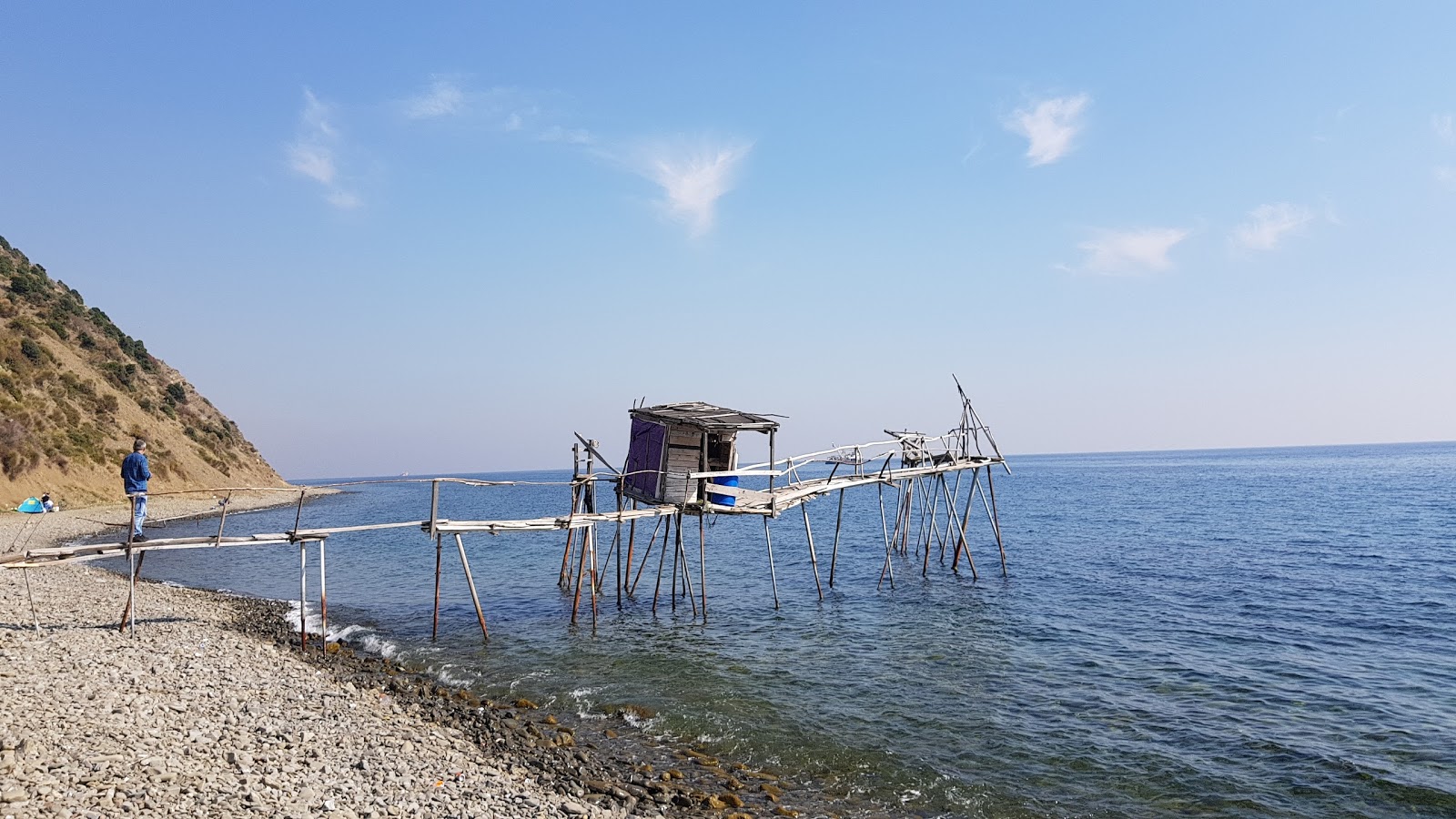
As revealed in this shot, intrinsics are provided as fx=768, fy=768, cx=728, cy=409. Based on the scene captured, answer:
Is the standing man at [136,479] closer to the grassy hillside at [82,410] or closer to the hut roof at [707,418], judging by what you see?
the hut roof at [707,418]

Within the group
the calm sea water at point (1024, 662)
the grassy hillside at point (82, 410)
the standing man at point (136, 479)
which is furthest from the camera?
the grassy hillside at point (82, 410)

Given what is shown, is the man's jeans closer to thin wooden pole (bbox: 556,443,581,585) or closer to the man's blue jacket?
the man's blue jacket

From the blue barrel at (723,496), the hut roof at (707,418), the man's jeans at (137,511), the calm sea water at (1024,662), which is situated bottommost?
the calm sea water at (1024,662)

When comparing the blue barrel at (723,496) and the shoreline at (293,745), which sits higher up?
the blue barrel at (723,496)

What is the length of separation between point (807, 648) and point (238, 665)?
1168cm

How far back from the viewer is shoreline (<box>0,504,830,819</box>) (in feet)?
27.0

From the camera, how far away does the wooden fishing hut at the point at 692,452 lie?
2081 cm

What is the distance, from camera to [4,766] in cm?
800

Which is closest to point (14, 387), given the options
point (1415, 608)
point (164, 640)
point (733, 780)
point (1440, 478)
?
point (164, 640)

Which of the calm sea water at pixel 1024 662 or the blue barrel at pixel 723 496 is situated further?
the blue barrel at pixel 723 496

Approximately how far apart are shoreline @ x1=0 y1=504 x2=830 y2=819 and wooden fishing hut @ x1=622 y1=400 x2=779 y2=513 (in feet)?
25.3

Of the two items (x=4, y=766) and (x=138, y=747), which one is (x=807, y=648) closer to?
(x=138, y=747)

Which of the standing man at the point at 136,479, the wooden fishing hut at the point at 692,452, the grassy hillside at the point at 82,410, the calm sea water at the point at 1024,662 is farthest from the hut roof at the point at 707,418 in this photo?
the grassy hillside at the point at 82,410

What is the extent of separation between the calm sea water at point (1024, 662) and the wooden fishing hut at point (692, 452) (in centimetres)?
364
